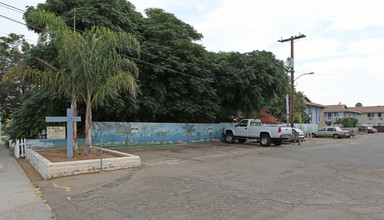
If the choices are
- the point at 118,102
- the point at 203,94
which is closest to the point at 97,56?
the point at 118,102

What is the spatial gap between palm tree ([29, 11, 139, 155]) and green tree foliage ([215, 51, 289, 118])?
1116 cm

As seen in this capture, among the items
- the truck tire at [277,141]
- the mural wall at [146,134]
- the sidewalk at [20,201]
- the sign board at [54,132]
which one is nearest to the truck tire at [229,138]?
the mural wall at [146,134]

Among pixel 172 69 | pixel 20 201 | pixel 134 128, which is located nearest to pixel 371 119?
pixel 172 69

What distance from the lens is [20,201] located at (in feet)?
19.2

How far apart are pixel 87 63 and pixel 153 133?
34.0 feet

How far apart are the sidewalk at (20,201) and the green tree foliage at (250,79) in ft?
51.4

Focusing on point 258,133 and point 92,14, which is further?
point 258,133

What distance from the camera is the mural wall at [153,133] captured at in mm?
17345

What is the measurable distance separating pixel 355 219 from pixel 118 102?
13.4m

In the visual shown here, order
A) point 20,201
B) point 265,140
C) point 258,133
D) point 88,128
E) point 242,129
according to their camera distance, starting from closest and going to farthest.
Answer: point 20,201, point 88,128, point 265,140, point 258,133, point 242,129

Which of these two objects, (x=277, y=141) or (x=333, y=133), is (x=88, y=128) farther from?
(x=333, y=133)

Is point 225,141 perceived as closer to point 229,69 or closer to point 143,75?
Answer: point 229,69

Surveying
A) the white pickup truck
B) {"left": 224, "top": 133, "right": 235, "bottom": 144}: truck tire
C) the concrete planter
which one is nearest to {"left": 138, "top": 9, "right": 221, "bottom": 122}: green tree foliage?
the white pickup truck

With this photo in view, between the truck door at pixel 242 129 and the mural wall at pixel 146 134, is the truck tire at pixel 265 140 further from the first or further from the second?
the mural wall at pixel 146 134
